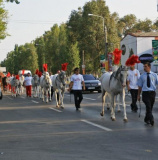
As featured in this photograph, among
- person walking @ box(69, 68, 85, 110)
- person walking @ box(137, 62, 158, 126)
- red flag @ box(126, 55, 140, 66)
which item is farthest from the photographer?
person walking @ box(69, 68, 85, 110)

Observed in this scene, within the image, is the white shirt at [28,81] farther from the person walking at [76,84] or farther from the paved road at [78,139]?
the paved road at [78,139]

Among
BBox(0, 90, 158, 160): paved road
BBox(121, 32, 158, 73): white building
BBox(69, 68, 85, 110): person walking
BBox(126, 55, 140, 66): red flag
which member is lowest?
BBox(0, 90, 158, 160): paved road

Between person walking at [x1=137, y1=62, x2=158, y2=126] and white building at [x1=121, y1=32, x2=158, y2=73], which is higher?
white building at [x1=121, y1=32, x2=158, y2=73]

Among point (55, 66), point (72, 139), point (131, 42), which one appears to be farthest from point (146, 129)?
point (55, 66)

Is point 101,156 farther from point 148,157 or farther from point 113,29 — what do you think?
point 113,29

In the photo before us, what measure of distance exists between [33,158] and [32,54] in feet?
419

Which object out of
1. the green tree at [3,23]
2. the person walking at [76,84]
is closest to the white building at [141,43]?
the green tree at [3,23]

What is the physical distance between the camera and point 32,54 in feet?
440

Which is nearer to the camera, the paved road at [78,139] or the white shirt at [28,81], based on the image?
the paved road at [78,139]

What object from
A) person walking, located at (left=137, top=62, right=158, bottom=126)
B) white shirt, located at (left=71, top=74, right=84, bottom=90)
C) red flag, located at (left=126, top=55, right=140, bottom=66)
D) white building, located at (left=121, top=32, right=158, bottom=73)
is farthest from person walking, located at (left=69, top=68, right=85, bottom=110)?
white building, located at (left=121, top=32, right=158, bottom=73)

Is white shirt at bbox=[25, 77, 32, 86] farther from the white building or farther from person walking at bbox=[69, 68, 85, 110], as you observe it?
the white building

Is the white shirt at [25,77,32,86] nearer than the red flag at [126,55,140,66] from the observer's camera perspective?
No

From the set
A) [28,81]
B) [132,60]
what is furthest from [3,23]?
[132,60]

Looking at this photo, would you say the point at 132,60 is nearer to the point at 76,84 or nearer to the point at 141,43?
the point at 76,84
